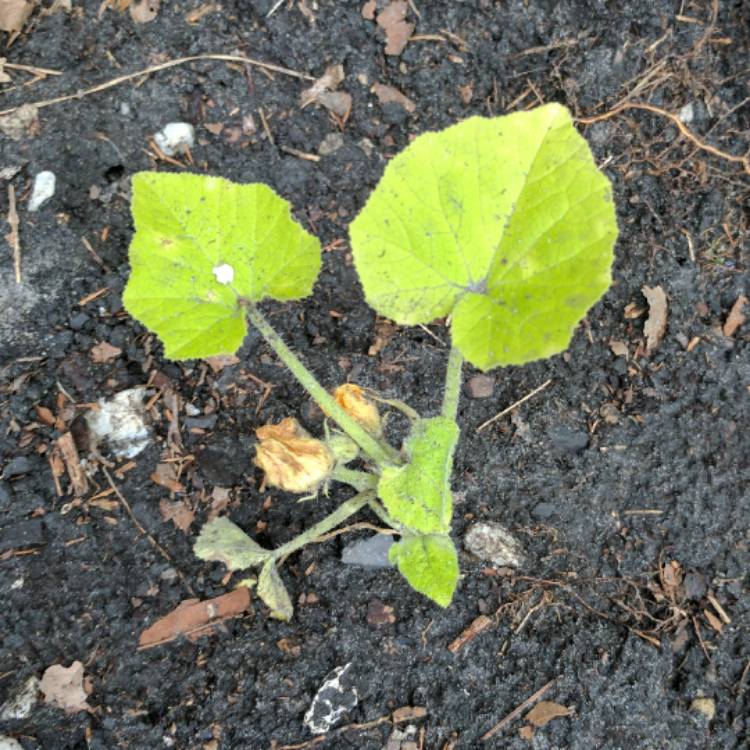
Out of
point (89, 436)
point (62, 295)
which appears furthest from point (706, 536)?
point (62, 295)

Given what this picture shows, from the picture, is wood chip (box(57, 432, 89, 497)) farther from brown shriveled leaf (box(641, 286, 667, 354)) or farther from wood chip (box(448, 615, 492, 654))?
brown shriveled leaf (box(641, 286, 667, 354))

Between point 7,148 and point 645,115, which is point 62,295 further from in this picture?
point 645,115

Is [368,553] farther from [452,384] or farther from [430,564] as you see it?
[452,384]

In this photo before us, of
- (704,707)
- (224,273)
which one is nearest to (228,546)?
(224,273)

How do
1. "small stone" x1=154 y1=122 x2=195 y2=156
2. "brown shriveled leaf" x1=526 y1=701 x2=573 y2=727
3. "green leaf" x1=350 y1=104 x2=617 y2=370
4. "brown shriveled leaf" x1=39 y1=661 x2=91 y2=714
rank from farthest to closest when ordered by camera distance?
1. "small stone" x1=154 y1=122 x2=195 y2=156
2. "brown shriveled leaf" x1=526 y1=701 x2=573 y2=727
3. "brown shriveled leaf" x1=39 y1=661 x2=91 y2=714
4. "green leaf" x1=350 y1=104 x2=617 y2=370

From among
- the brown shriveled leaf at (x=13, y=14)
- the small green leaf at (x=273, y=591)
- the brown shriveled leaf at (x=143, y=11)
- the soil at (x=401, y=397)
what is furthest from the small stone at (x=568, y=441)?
the brown shriveled leaf at (x=13, y=14)

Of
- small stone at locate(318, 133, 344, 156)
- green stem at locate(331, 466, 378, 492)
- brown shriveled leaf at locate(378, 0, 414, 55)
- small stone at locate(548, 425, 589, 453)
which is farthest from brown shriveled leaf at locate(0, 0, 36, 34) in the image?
small stone at locate(548, 425, 589, 453)
